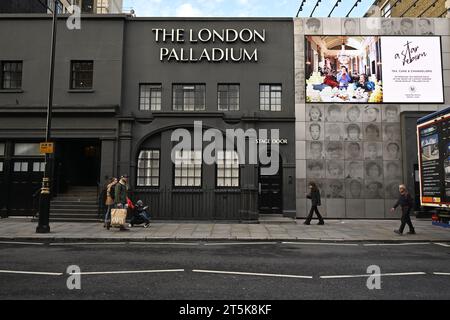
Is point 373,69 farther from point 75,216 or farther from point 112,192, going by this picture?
point 75,216

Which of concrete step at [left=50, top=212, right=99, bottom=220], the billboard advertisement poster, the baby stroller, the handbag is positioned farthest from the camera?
the billboard advertisement poster

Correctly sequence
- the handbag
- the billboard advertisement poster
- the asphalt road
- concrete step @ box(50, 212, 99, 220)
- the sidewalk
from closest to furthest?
the asphalt road, the sidewalk, the handbag, concrete step @ box(50, 212, 99, 220), the billboard advertisement poster

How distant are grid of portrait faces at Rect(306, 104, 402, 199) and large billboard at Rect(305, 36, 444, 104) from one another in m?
0.61

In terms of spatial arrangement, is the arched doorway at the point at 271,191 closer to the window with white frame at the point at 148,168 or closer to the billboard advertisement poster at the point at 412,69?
the window with white frame at the point at 148,168

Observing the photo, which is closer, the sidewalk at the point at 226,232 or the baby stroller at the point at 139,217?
the sidewalk at the point at 226,232

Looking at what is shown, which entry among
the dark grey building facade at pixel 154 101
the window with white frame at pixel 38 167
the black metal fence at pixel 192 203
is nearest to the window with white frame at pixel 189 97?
the dark grey building facade at pixel 154 101

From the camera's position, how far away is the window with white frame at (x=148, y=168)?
1795 cm

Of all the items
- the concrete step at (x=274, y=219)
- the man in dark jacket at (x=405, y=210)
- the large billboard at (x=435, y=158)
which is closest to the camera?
the large billboard at (x=435, y=158)

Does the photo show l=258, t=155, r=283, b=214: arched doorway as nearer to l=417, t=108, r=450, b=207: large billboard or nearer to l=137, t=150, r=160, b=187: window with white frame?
l=137, t=150, r=160, b=187: window with white frame

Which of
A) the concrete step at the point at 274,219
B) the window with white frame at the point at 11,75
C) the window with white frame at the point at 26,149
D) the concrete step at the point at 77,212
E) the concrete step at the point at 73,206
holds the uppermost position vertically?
the window with white frame at the point at 11,75

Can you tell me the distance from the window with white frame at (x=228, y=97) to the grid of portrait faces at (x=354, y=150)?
11.3 feet

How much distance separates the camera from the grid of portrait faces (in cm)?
1800

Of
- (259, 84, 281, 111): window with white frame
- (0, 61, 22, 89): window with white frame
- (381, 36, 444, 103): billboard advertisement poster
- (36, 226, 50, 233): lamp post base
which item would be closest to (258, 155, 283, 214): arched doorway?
(259, 84, 281, 111): window with white frame
